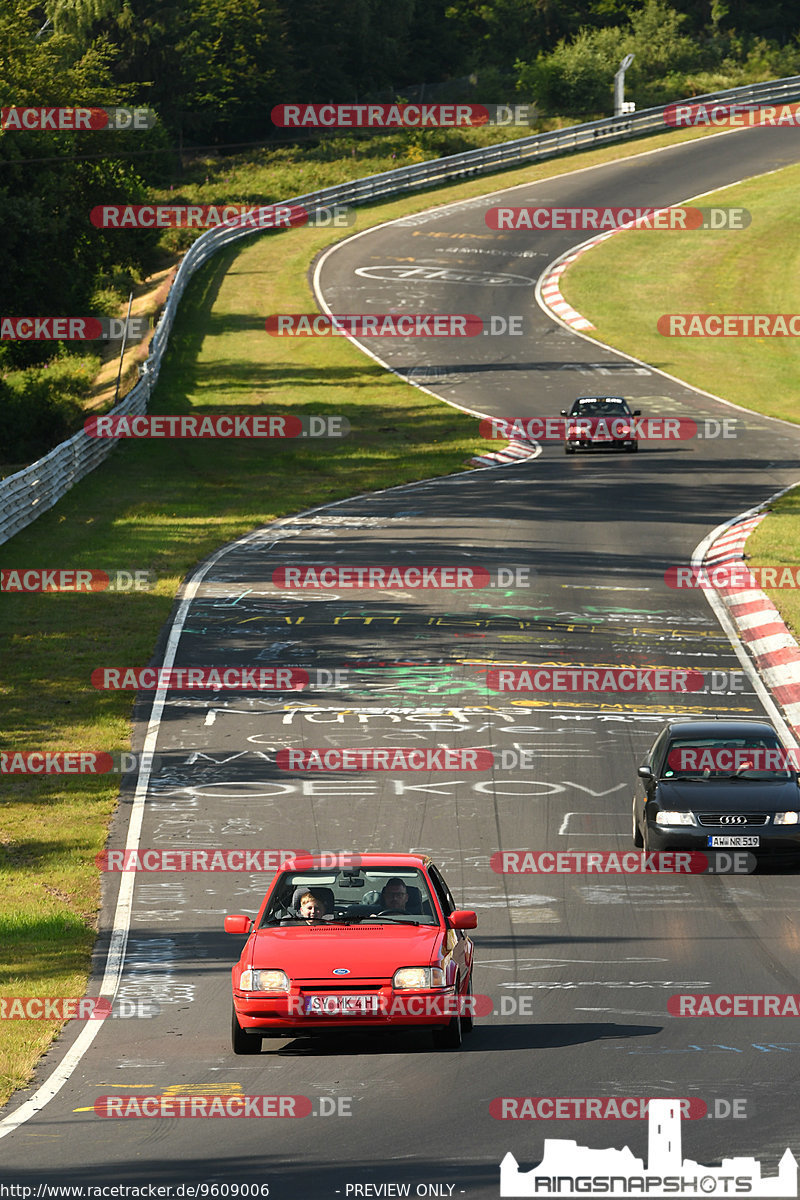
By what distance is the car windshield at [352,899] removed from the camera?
40.7 feet

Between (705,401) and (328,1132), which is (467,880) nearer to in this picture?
(328,1132)

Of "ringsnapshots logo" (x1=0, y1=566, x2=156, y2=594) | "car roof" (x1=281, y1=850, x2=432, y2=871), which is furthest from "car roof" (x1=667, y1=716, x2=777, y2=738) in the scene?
"ringsnapshots logo" (x1=0, y1=566, x2=156, y2=594)

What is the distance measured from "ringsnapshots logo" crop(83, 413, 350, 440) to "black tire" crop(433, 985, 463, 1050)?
1444 inches

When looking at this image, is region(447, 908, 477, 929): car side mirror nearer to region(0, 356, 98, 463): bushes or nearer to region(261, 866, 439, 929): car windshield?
region(261, 866, 439, 929): car windshield

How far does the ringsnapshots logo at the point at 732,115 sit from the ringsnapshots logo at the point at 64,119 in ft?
130

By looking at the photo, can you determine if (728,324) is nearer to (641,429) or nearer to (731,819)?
(641,429)

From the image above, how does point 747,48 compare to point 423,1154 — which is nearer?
point 423,1154

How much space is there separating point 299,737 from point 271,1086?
11.9 meters

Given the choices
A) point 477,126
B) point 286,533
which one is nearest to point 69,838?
point 286,533

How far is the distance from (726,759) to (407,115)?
283 feet

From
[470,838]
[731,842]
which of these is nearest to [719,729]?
[731,842]

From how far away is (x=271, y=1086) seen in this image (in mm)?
10898

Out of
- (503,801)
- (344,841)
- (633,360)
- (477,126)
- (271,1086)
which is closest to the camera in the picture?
(271,1086)

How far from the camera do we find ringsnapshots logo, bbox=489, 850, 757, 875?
1747 centimetres
